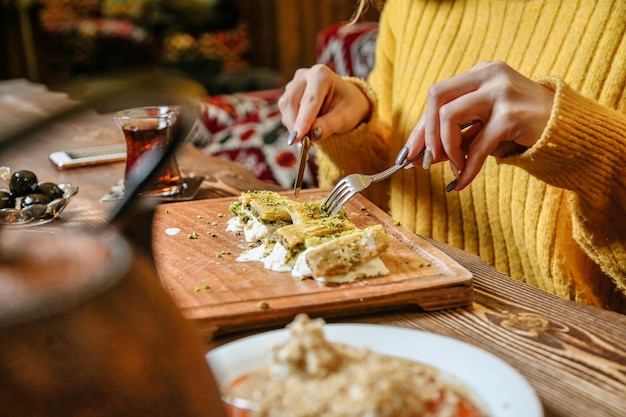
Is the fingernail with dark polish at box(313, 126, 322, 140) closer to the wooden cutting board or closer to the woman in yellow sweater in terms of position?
the woman in yellow sweater

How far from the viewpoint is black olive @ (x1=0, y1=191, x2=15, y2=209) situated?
1230mm

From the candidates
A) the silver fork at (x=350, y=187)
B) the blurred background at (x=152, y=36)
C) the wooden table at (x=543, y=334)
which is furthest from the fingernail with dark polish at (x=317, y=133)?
the blurred background at (x=152, y=36)

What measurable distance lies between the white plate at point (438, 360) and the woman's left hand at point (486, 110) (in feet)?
1.41

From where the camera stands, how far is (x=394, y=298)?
2.76ft

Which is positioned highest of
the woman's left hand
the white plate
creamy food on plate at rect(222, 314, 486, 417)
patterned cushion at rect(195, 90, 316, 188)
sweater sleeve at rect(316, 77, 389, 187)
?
the woman's left hand

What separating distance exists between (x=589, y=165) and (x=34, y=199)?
96 cm

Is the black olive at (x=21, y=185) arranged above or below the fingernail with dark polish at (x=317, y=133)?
below

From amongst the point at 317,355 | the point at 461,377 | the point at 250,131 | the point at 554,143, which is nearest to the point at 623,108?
the point at 554,143

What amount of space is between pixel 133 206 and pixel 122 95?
3.1 inches

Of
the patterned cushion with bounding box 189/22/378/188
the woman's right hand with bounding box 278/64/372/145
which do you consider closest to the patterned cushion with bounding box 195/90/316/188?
the patterned cushion with bounding box 189/22/378/188

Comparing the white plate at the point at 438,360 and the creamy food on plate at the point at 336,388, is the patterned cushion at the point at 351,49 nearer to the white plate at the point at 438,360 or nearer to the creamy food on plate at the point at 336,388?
the white plate at the point at 438,360

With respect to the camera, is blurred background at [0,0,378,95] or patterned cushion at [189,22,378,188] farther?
blurred background at [0,0,378,95]

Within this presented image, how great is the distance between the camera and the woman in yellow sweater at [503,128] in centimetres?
102

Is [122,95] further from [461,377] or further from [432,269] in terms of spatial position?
[432,269]
